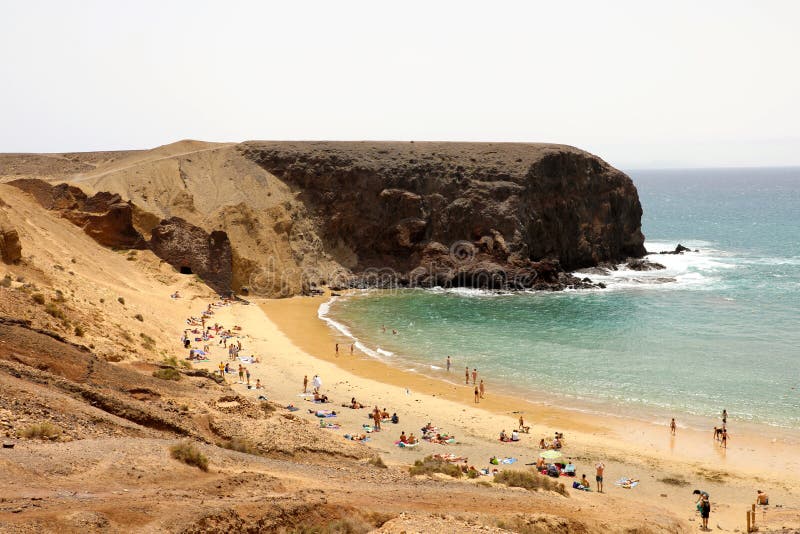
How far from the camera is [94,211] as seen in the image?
43.2 metres

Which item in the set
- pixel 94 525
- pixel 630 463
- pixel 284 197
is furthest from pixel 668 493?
pixel 284 197

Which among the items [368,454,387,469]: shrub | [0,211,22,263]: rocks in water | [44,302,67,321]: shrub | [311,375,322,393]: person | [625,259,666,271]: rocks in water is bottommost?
[311,375,322,393]: person

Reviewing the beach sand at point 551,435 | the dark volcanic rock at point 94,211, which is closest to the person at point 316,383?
the beach sand at point 551,435

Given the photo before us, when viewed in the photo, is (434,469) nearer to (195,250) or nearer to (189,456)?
(189,456)

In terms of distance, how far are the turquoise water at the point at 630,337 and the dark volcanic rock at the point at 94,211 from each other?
14594mm

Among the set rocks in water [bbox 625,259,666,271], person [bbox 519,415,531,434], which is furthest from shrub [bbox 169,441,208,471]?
rocks in water [bbox 625,259,666,271]

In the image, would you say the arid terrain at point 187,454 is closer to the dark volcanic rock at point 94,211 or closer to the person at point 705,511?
the person at point 705,511

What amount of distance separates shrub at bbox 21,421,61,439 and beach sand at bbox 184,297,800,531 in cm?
894

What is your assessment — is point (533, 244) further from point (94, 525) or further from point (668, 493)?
point (94, 525)

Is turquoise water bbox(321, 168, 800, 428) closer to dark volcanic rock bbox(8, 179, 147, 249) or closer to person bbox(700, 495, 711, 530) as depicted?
person bbox(700, 495, 711, 530)

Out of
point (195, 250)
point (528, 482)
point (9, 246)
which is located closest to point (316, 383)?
point (528, 482)

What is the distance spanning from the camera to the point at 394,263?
56312mm

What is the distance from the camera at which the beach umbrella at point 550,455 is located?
2089cm

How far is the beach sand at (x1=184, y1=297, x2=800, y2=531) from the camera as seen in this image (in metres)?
18.8
